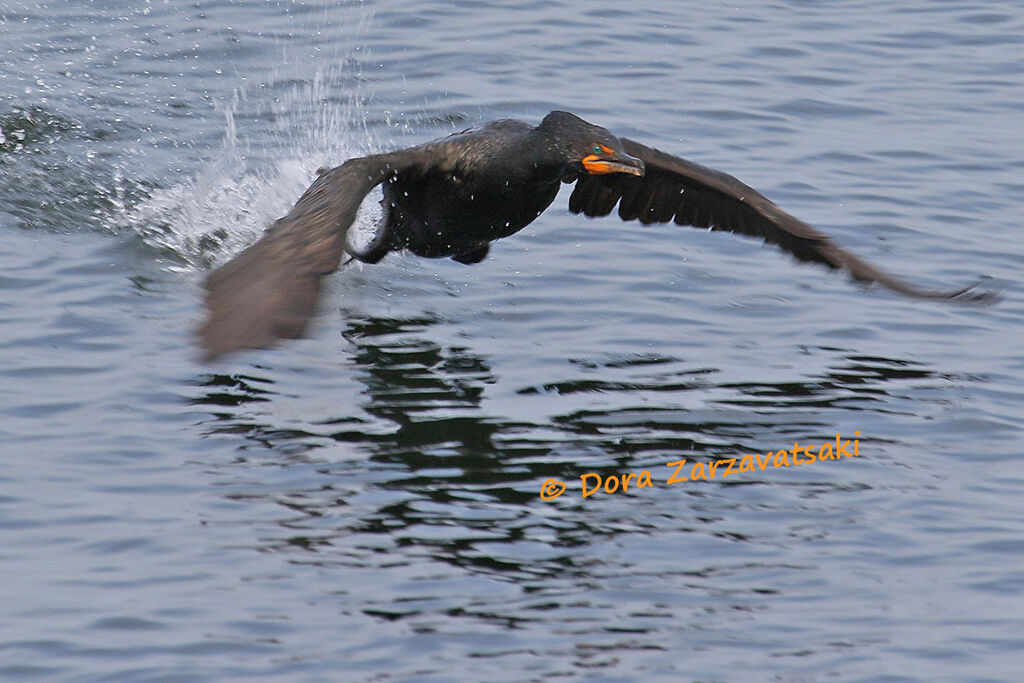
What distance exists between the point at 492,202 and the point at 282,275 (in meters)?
2.30

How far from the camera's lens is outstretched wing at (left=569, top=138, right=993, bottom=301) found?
27.0 feet

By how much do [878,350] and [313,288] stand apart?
11.9 feet

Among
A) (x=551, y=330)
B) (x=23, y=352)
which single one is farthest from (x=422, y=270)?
(x=23, y=352)

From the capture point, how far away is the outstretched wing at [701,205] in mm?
8219

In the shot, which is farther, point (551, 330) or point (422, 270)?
point (422, 270)

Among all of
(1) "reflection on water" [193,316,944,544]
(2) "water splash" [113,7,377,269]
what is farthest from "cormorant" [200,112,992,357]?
(2) "water splash" [113,7,377,269]

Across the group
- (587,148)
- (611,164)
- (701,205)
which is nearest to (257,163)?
(701,205)

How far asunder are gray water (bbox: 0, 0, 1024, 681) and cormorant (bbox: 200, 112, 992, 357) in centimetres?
40

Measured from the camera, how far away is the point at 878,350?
8.12 m

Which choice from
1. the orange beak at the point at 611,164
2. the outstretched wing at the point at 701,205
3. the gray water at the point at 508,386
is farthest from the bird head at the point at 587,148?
the gray water at the point at 508,386

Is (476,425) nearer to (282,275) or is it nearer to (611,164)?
(611,164)

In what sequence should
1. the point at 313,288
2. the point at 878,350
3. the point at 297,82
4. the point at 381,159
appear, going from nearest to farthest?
the point at 313,288
the point at 381,159
the point at 878,350
the point at 297,82

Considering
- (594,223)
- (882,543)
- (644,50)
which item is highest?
(644,50)

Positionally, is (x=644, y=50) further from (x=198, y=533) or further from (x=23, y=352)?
(x=198, y=533)
